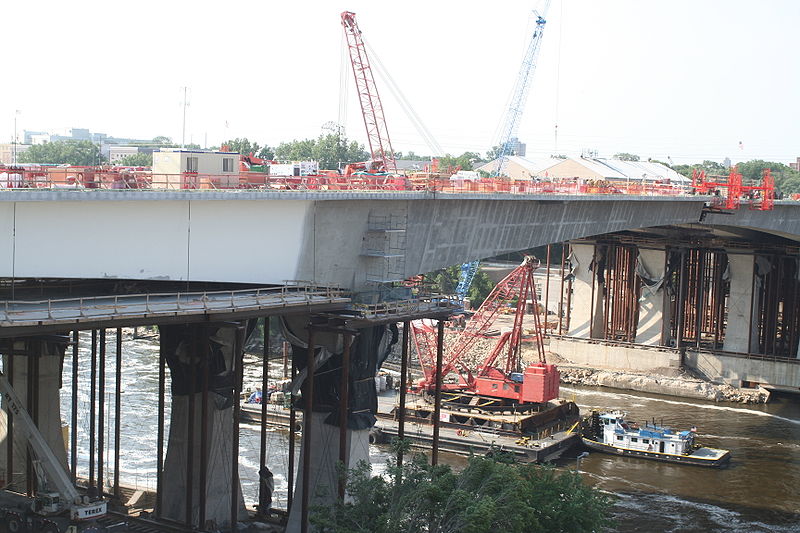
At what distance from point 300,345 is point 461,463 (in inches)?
694

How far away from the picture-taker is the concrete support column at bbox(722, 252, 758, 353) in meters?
77.4

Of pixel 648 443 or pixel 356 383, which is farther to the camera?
pixel 648 443

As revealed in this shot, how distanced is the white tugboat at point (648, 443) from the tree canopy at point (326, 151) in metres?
94.6

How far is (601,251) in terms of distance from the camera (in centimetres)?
8119

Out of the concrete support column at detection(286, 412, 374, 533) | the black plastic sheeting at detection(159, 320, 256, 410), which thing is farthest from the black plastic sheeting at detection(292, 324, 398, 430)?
the black plastic sheeting at detection(159, 320, 256, 410)

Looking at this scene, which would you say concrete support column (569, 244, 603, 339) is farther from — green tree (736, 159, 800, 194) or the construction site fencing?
green tree (736, 159, 800, 194)

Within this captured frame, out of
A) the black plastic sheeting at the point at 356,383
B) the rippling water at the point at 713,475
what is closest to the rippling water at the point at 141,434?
the black plastic sheeting at the point at 356,383

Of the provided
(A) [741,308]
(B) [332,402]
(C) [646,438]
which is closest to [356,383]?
(B) [332,402]

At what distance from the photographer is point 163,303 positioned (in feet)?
102

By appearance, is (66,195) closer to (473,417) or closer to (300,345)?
(300,345)

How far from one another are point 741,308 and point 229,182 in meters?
50.8

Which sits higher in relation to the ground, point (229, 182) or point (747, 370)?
point (229, 182)

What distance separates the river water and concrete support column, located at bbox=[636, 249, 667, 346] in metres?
8.21

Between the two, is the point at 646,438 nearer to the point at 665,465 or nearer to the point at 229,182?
the point at 665,465
